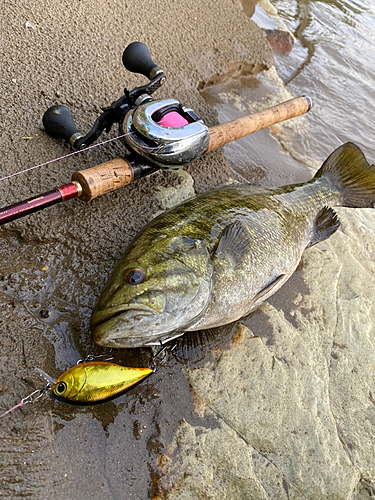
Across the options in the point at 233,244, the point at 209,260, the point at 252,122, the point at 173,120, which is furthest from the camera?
the point at 252,122

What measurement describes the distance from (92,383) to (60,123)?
1988 millimetres

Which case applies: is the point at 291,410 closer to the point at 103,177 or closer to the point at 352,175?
the point at 103,177

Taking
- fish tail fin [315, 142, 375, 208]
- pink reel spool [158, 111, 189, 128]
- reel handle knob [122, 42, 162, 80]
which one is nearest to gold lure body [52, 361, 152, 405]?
pink reel spool [158, 111, 189, 128]

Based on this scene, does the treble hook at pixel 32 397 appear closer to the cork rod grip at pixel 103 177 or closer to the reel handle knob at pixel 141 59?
the cork rod grip at pixel 103 177

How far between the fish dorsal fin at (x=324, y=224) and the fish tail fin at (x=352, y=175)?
1.21 ft

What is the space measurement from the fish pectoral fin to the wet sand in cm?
75

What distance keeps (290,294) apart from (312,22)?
23.0 ft

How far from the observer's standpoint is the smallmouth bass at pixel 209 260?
217 cm

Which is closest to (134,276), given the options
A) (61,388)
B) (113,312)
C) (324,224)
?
(113,312)

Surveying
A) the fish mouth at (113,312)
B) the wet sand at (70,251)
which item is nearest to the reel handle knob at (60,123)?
the wet sand at (70,251)

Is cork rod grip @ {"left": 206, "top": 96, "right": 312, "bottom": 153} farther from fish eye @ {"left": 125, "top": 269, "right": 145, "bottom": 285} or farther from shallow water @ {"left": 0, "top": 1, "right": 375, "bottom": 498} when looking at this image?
fish eye @ {"left": 125, "top": 269, "right": 145, "bottom": 285}

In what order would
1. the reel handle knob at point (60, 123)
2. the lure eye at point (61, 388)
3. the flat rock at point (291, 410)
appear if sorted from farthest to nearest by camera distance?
the reel handle knob at point (60, 123) < the flat rock at point (291, 410) < the lure eye at point (61, 388)

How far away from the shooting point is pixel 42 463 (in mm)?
2027

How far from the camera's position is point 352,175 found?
3.59m
